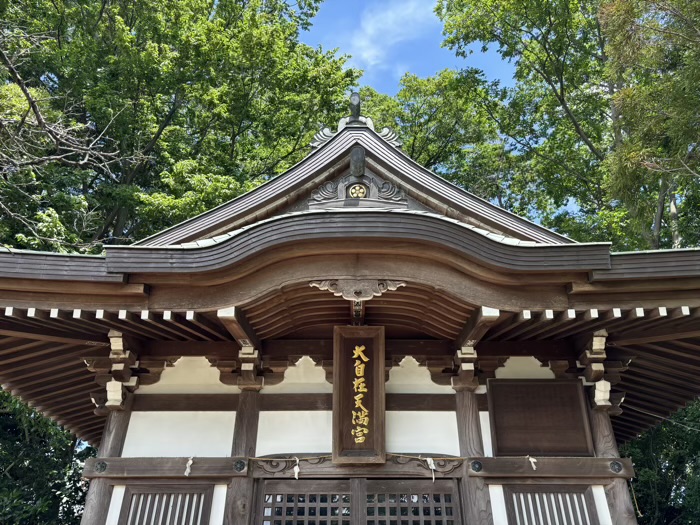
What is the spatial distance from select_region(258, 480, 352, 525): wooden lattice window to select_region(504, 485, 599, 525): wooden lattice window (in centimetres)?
167

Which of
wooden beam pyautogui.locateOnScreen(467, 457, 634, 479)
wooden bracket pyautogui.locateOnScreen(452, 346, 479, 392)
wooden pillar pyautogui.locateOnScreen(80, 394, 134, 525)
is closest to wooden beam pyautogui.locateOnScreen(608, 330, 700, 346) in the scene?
wooden beam pyautogui.locateOnScreen(467, 457, 634, 479)

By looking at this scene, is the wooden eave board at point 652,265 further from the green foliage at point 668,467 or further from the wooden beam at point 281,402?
the green foliage at point 668,467

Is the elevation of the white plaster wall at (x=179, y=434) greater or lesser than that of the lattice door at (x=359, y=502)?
greater

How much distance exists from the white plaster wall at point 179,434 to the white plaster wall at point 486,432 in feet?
8.89

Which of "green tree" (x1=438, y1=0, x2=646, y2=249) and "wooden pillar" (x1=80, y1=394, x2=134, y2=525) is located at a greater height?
"green tree" (x1=438, y1=0, x2=646, y2=249)

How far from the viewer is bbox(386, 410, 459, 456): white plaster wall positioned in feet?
19.0

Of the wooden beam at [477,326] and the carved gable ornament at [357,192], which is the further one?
the carved gable ornament at [357,192]

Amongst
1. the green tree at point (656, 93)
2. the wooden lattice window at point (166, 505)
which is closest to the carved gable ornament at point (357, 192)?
the wooden lattice window at point (166, 505)

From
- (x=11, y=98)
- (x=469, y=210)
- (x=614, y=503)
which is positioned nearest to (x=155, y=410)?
(x=469, y=210)

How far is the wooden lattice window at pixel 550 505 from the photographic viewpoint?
538 centimetres

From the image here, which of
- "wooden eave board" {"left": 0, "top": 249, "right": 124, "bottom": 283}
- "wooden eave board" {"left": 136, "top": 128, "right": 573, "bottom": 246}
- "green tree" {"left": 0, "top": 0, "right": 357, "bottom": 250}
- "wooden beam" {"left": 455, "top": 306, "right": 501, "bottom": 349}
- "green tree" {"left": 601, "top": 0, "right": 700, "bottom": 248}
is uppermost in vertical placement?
"green tree" {"left": 0, "top": 0, "right": 357, "bottom": 250}

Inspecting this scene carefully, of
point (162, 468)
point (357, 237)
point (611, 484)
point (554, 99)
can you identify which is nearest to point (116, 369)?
point (162, 468)

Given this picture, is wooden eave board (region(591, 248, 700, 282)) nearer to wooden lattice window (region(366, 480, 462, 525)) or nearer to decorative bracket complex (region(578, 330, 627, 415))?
decorative bracket complex (region(578, 330, 627, 415))

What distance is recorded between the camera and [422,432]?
231 inches
